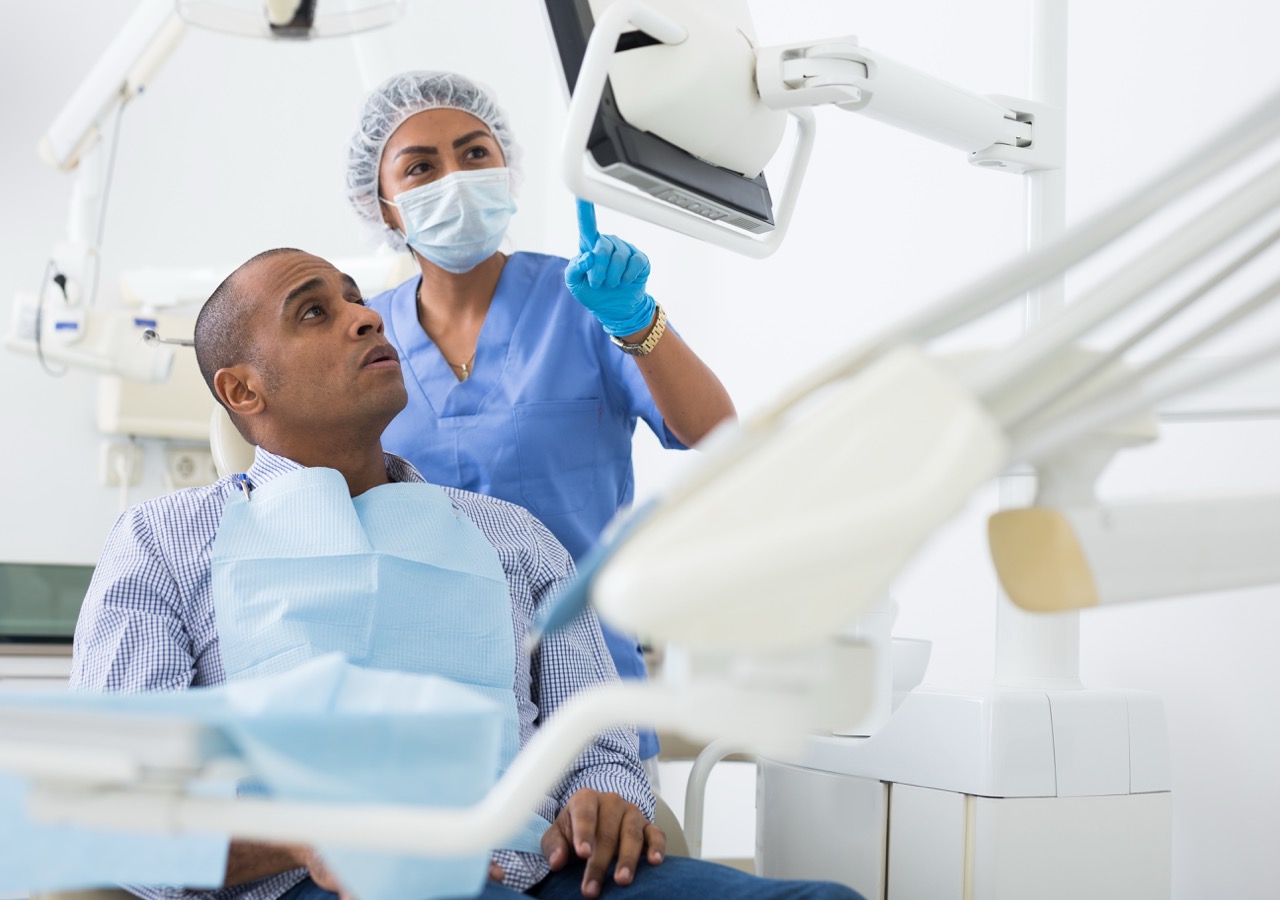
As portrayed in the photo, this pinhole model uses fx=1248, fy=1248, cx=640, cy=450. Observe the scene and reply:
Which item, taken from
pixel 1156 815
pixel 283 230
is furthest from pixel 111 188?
pixel 1156 815

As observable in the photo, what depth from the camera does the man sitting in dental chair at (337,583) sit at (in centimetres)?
123

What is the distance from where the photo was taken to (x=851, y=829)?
138 cm

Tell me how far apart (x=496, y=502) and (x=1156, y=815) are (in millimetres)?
844

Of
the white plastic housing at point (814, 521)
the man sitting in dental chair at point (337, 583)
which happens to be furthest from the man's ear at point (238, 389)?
the white plastic housing at point (814, 521)

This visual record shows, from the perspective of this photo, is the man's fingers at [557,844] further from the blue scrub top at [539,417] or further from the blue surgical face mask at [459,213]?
the blue surgical face mask at [459,213]

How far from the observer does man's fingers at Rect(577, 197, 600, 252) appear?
131 cm

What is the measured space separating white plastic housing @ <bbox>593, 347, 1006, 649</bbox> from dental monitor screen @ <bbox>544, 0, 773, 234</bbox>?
49 cm

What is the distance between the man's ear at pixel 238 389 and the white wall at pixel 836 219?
0.99 meters

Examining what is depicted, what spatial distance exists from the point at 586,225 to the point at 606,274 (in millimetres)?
67

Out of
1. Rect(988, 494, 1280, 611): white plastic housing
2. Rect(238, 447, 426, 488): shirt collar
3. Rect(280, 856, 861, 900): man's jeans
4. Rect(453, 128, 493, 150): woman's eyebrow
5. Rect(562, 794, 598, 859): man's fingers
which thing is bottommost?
Rect(280, 856, 861, 900): man's jeans

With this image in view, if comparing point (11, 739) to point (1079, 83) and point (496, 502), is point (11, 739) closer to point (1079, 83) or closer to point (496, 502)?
point (496, 502)

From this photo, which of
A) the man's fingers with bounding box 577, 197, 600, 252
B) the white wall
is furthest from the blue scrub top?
the white wall

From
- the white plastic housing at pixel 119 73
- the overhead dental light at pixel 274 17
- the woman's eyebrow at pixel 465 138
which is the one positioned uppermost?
the white plastic housing at pixel 119 73

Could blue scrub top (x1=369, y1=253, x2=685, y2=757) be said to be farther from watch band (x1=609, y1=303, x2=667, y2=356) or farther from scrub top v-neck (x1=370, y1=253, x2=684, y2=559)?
watch band (x1=609, y1=303, x2=667, y2=356)
